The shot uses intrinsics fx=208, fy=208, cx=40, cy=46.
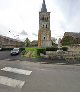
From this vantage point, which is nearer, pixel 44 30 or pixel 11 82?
pixel 11 82

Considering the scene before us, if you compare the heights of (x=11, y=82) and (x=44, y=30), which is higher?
(x=44, y=30)

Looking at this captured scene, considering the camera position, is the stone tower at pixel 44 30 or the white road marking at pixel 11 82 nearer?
the white road marking at pixel 11 82

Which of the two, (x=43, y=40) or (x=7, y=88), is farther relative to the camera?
(x=43, y=40)

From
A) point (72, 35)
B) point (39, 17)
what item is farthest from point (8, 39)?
point (72, 35)

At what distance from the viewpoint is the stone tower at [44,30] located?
8694 cm

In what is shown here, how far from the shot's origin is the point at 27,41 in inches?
5049

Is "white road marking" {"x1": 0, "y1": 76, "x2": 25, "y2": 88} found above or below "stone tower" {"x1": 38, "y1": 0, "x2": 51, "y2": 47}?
below

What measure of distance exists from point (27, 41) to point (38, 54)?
90.4m

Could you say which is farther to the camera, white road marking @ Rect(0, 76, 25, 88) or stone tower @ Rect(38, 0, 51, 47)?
stone tower @ Rect(38, 0, 51, 47)

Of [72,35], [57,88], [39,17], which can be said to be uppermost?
[39,17]

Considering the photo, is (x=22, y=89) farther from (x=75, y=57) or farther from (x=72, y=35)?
(x=72, y=35)

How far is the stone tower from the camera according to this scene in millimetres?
86938

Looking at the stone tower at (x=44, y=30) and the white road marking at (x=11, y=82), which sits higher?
the stone tower at (x=44, y=30)

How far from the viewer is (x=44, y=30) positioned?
292 feet
